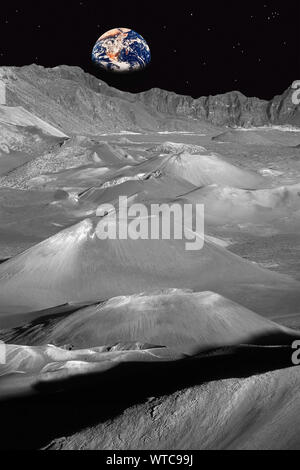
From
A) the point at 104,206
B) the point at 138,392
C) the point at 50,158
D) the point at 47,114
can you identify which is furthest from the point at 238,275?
the point at 47,114

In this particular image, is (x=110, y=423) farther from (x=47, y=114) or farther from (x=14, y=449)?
(x=47, y=114)

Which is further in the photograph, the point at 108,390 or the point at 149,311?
the point at 149,311

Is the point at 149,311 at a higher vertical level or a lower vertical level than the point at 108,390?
lower

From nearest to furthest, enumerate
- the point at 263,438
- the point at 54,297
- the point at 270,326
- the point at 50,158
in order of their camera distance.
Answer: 1. the point at 263,438
2. the point at 270,326
3. the point at 54,297
4. the point at 50,158

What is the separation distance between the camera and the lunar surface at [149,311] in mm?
7805

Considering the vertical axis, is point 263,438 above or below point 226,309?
above

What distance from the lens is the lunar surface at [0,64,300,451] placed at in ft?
25.6

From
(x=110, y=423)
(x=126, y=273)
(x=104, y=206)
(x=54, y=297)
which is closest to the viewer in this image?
(x=110, y=423)

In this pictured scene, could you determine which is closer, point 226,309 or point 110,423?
point 110,423

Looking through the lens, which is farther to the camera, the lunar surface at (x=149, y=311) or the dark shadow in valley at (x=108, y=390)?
the dark shadow in valley at (x=108, y=390)

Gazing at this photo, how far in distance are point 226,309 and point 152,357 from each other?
512cm

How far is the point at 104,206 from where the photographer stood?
43.9 meters

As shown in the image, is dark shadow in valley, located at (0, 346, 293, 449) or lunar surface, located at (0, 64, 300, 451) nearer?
lunar surface, located at (0, 64, 300, 451)

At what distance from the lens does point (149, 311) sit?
16.1 metres
